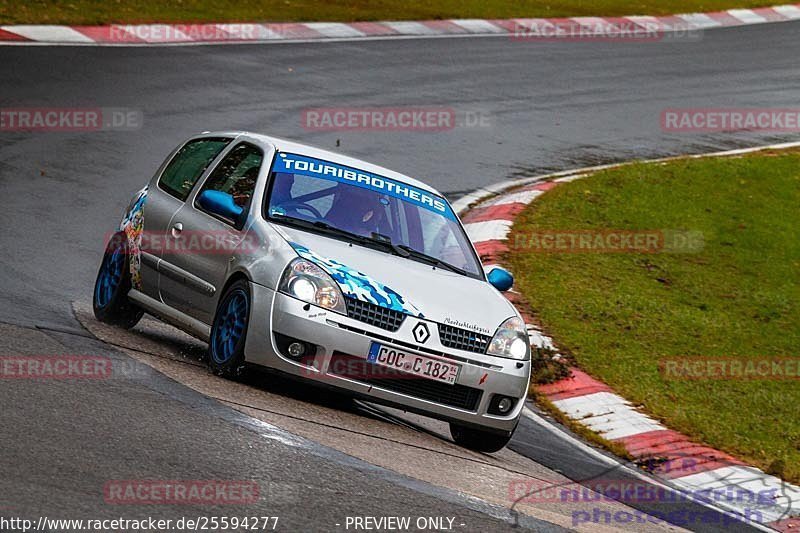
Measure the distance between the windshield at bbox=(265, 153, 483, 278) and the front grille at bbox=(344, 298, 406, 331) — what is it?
91 centimetres

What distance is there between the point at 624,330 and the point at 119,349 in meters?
4.73

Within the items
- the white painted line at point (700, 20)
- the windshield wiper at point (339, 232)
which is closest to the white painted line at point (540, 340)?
the windshield wiper at point (339, 232)

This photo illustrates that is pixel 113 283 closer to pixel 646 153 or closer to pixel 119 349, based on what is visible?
pixel 119 349

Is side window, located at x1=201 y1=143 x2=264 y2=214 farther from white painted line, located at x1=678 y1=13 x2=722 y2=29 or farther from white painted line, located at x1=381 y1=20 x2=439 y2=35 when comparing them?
white painted line, located at x1=678 y1=13 x2=722 y2=29

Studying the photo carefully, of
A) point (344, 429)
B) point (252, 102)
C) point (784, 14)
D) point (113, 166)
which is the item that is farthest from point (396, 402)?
point (784, 14)

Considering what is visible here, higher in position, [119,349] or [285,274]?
[285,274]

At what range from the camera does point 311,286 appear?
741 centimetres

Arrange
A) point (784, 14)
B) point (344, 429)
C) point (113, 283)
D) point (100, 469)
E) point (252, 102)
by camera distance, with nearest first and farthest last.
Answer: point (100, 469)
point (344, 429)
point (113, 283)
point (252, 102)
point (784, 14)

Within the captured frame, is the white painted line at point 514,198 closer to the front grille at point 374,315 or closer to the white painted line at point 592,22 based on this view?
the front grille at point 374,315

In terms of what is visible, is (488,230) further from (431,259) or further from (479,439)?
(479,439)

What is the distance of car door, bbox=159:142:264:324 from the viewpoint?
813 centimetres

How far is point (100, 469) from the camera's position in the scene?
18.1 ft

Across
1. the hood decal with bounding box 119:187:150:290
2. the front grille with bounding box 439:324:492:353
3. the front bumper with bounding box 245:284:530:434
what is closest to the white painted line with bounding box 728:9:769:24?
the hood decal with bounding box 119:187:150:290

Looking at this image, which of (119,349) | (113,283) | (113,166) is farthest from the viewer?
(113,166)
